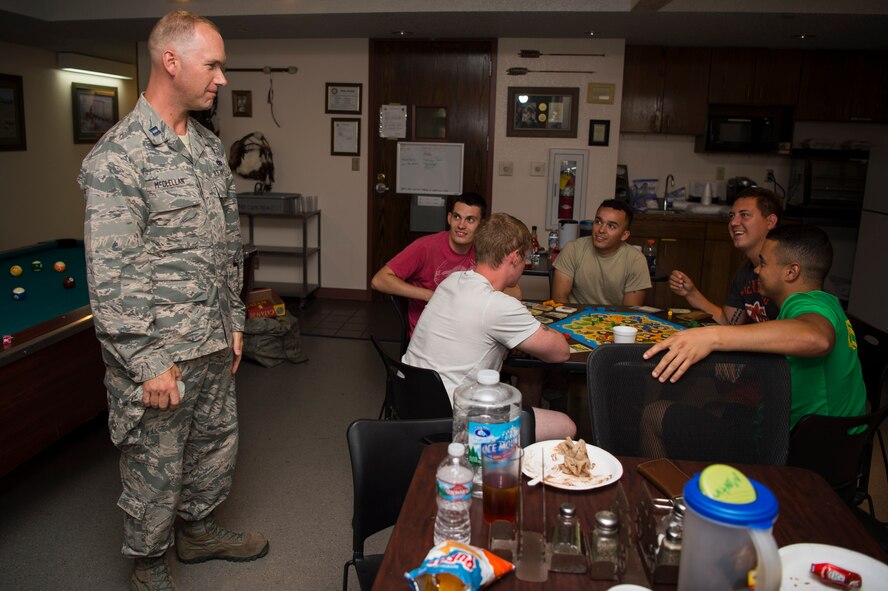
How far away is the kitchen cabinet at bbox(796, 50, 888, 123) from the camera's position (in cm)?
623

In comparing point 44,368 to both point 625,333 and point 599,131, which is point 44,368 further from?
point 599,131

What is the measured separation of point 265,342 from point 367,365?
26.7 inches

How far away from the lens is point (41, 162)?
7.39 meters

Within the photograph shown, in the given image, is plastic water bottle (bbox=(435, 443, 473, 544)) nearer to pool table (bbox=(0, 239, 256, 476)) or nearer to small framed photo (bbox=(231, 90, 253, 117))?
pool table (bbox=(0, 239, 256, 476))

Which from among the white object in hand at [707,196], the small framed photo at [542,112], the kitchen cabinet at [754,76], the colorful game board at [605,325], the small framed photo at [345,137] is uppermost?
the kitchen cabinet at [754,76]

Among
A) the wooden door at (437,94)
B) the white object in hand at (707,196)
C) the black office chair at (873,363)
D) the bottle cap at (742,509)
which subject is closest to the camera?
the bottle cap at (742,509)

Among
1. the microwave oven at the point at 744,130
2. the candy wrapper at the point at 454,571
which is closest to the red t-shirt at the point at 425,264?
the candy wrapper at the point at 454,571

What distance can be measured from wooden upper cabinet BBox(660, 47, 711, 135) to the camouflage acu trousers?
524cm

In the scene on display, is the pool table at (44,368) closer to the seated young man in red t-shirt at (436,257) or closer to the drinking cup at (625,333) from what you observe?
the seated young man in red t-shirt at (436,257)

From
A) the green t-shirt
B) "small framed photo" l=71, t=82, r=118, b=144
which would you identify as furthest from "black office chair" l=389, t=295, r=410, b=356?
"small framed photo" l=71, t=82, r=118, b=144

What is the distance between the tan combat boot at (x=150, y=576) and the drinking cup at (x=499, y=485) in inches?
55.0

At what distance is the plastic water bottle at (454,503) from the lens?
4.00 feet

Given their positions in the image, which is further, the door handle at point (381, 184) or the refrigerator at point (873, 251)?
the door handle at point (381, 184)

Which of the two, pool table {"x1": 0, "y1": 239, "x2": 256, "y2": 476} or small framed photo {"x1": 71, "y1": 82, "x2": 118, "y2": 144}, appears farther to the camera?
small framed photo {"x1": 71, "y1": 82, "x2": 118, "y2": 144}
